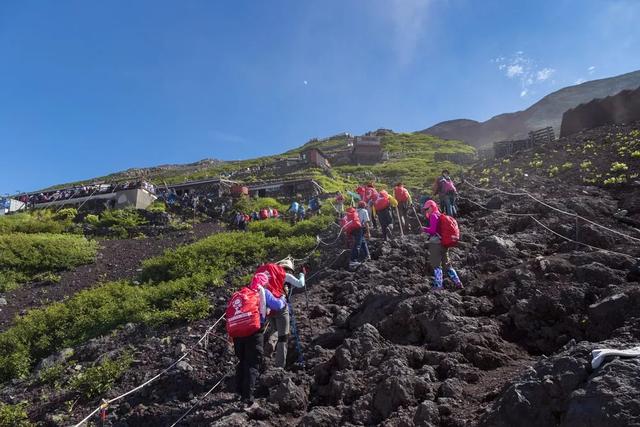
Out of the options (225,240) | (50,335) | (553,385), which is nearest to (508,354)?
(553,385)

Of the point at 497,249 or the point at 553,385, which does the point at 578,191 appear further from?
the point at 553,385

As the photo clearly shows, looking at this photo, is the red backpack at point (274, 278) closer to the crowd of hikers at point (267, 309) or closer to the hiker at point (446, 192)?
the crowd of hikers at point (267, 309)

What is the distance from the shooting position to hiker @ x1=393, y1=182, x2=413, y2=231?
16797 millimetres

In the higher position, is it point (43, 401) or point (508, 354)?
point (508, 354)

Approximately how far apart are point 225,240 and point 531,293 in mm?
15513

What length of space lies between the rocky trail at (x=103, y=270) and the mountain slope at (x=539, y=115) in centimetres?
8773

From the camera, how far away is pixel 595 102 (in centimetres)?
3061

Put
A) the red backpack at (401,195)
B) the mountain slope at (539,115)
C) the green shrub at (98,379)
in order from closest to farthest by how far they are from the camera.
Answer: the green shrub at (98,379)
the red backpack at (401,195)
the mountain slope at (539,115)

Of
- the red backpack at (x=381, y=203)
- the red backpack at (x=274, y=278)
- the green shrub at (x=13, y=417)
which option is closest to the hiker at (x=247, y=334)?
the red backpack at (x=274, y=278)

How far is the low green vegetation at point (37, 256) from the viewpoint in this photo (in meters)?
23.2

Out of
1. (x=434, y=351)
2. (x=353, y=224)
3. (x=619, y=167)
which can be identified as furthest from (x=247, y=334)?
(x=619, y=167)

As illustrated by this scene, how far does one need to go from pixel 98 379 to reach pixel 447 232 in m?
8.01

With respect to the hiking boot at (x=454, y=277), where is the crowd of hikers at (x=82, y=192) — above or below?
above

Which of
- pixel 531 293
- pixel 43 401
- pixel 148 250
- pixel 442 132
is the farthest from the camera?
pixel 442 132
